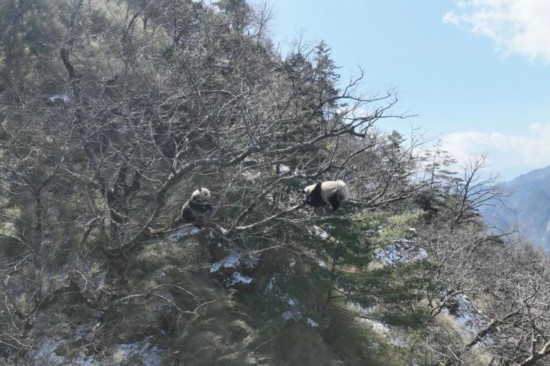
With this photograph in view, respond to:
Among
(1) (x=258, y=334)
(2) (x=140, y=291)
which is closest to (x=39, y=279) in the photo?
(2) (x=140, y=291)

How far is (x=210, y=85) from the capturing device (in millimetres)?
14930

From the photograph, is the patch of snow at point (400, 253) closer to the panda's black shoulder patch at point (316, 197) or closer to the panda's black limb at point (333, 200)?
the panda's black shoulder patch at point (316, 197)

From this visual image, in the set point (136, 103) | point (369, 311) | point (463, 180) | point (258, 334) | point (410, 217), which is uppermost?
point (463, 180)

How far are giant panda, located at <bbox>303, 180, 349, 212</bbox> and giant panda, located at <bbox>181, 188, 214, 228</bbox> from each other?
208 cm

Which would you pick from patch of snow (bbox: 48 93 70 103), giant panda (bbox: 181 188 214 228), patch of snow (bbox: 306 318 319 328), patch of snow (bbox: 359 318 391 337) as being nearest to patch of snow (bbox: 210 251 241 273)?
patch of snow (bbox: 306 318 319 328)

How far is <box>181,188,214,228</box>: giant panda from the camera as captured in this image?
7.78 meters

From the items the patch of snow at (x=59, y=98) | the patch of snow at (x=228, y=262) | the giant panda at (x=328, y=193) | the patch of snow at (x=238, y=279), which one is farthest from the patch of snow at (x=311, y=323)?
the patch of snow at (x=59, y=98)

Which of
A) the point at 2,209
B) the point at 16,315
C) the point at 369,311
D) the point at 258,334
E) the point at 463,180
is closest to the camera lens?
the point at 16,315

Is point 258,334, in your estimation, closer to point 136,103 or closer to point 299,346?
point 299,346

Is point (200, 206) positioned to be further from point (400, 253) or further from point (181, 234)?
point (400, 253)

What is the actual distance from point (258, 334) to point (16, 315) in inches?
227

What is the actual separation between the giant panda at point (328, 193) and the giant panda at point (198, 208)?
6.83 feet

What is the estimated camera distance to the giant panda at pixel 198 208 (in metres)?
7.78

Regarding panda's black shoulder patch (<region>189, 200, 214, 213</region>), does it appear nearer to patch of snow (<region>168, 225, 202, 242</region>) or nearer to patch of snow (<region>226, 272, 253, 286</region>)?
patch of snow (<region>168, 225, 202, 242</region>)
